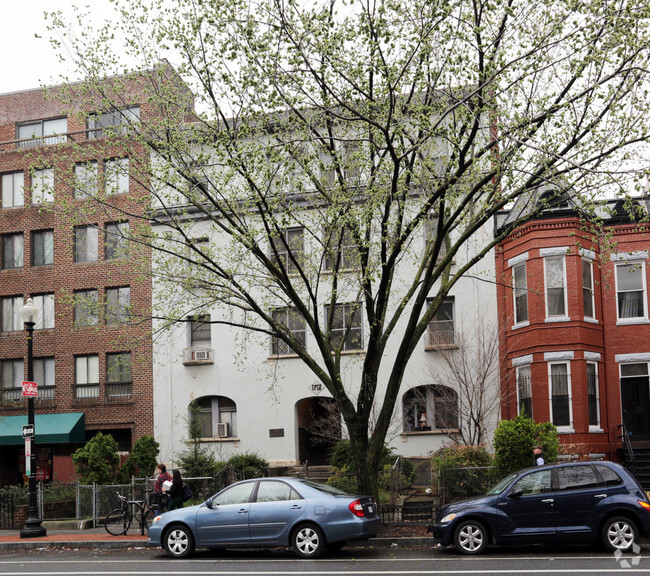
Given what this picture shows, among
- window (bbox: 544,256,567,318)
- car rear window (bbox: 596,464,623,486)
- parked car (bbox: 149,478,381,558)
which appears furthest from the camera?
window (bbox: 544,256,567,318)

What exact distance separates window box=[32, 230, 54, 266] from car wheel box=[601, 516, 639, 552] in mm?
26414

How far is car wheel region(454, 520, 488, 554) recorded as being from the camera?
14.4 meters

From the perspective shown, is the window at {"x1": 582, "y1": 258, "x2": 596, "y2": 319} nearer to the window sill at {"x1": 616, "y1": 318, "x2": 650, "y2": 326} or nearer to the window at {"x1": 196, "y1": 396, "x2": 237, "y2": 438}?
the window sill at {"x1": 616, "y1": 318, "x2": 650, "y2": 326}

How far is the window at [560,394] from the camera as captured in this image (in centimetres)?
2606

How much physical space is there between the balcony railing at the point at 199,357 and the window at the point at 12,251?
28.5 ft

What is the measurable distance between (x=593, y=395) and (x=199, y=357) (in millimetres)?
14051

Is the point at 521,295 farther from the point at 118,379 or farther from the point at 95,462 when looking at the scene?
the point at 118,379

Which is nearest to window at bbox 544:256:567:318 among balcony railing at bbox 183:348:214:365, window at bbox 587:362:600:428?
window at bbox 587:362:600:428

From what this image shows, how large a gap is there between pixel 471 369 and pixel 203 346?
34.3ft

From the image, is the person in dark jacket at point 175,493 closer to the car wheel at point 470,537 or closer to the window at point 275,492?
the window at point 275,492

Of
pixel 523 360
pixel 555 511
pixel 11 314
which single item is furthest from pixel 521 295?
pixel 11 314

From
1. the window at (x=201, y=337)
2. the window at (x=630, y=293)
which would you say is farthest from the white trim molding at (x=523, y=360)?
the window at (x=201, y=337)

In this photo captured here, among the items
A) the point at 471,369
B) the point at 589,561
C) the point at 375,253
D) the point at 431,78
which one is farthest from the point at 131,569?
the point at 471,369

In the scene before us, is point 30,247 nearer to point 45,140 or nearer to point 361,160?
point 45,140
